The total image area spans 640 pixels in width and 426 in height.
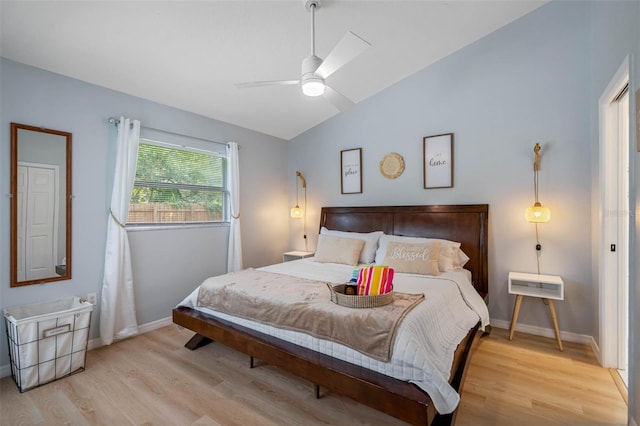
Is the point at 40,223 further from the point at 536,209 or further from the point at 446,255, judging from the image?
the point at 536,209

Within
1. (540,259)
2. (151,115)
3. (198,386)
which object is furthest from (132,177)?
(540,259)

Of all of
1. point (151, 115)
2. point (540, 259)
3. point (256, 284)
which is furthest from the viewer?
point (151, 115)

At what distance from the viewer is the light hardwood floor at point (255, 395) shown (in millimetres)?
1834

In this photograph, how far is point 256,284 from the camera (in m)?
2.52

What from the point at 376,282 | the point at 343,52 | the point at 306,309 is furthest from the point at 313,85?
the point at 306,309

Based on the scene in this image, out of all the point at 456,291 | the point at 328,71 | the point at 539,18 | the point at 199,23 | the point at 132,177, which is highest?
the point at 539,18

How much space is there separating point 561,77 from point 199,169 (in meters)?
3.98

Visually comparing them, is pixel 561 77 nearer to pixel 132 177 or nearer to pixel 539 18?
pixel 539 18

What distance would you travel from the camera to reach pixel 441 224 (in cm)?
342

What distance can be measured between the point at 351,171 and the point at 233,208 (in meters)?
1.68

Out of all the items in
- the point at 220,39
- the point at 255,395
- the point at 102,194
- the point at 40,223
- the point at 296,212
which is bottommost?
the point at 255,395

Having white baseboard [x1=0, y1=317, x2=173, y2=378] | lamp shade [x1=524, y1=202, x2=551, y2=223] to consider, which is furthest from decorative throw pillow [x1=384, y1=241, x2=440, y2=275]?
white baseboard [x1=0, y1=317, x2=173, y2=378]

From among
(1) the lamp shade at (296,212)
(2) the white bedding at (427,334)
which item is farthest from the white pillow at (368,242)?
(1) the lamp shade at (296,212)

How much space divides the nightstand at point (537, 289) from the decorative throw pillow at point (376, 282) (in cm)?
160
